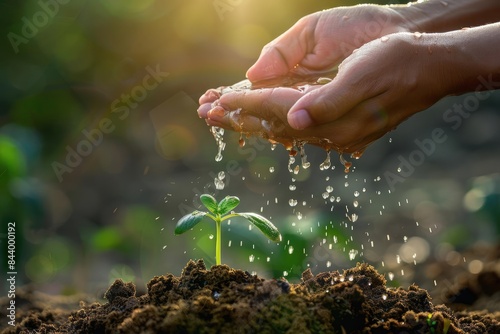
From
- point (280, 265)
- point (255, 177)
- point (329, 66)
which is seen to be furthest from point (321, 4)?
point (280, 265)

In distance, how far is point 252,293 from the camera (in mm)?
1261

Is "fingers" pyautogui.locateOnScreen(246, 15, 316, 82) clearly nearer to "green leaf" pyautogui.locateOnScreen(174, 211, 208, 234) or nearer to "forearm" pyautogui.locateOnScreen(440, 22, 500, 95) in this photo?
"forearm" pyautogui.locateOnScreen(440, 22, 500, 95)

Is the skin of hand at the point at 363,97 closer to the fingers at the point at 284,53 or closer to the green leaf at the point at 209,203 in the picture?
the green leaf at the point at 209,203

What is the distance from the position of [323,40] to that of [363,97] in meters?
0.96

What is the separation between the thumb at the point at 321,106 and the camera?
153 cm

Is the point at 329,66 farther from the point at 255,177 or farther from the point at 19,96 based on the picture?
the point at 19,96

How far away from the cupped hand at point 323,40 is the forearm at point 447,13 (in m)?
0.05

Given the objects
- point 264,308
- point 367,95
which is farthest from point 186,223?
point 367,95

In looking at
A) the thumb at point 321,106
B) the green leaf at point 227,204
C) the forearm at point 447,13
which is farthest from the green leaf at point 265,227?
the forearm at point 447,13

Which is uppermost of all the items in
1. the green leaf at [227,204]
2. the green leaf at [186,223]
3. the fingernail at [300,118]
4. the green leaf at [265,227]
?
the fingernail at [300,118]

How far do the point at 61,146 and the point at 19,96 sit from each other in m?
0.55

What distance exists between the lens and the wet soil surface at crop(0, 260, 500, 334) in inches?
45.6

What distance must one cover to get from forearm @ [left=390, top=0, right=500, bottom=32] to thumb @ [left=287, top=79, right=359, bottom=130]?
1094 mm

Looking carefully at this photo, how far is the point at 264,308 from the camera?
1.19 metres
